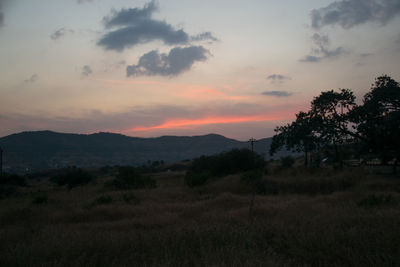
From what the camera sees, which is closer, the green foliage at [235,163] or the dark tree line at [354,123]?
the dark tree line at [354,123]

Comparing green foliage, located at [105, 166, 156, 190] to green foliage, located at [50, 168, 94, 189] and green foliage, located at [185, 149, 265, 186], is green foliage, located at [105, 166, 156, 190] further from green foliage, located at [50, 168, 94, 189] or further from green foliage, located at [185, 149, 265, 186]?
green foliage, located at [50, 168, 94, 189]

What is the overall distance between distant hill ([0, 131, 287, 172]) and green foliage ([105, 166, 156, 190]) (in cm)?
9025

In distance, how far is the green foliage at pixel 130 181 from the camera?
30.4 meters

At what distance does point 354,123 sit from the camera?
2703cm

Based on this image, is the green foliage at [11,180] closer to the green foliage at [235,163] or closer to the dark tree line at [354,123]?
the green foliage at [235,163]

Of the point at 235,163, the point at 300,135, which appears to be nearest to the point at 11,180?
the point at 235,163

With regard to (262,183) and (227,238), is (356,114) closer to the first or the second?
(262,183)

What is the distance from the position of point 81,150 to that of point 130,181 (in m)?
135

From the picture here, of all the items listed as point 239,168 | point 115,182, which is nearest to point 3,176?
point 115,182

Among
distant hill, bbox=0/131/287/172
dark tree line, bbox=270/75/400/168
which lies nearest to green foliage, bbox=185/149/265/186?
dark tree line, bbox=270/75/400/168

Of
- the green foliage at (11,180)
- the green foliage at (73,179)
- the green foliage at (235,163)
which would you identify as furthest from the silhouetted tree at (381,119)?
the green foliage at (11,180)

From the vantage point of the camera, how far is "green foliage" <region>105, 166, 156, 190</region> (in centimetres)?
3038

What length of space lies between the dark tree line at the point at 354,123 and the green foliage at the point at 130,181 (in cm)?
1275

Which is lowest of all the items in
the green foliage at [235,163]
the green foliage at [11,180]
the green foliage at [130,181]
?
the green foliage at [11,180]
